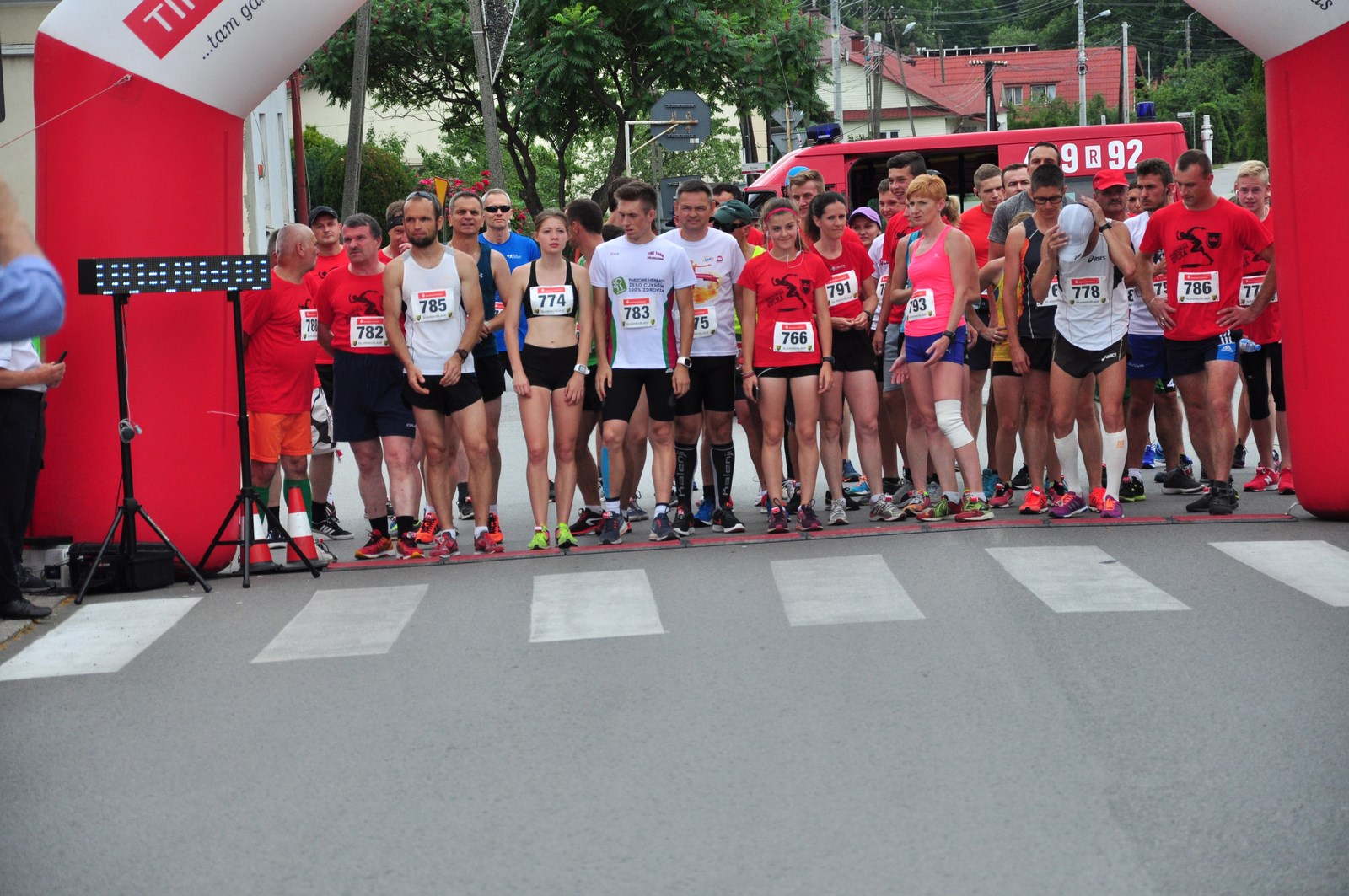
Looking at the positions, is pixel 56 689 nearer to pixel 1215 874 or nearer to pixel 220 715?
pixel 220 715

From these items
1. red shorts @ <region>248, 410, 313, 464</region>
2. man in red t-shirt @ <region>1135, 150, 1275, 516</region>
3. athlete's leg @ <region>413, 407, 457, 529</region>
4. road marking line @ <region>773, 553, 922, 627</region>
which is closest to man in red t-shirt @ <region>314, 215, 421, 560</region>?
athlete's leg @ <region>413, 407, 457, 529</region>

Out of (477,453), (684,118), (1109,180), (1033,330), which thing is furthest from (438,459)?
(684,118)

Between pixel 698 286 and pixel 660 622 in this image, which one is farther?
pixel 698 286

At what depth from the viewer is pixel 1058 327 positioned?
A: 1059 centimetres

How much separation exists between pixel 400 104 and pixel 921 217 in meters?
36.2

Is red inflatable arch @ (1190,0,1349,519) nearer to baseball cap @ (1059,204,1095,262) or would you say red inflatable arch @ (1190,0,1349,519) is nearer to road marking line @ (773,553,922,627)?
baseball cap @ (1059,204,1095,262)

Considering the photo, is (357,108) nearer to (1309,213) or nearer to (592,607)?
(1309,213)

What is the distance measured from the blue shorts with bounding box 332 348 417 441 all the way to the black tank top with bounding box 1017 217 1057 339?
3.75 meters

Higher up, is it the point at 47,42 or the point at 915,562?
the point at 47,42

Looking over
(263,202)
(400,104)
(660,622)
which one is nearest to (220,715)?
(660,622)

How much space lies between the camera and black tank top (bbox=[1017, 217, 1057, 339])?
35.1ft

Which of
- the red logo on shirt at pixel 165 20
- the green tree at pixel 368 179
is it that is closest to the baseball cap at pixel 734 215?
the red logo on shirt at pixel 165 20

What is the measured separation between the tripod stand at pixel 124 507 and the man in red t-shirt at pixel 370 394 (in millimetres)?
1268

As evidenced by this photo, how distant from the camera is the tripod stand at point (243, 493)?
9.73 metres
